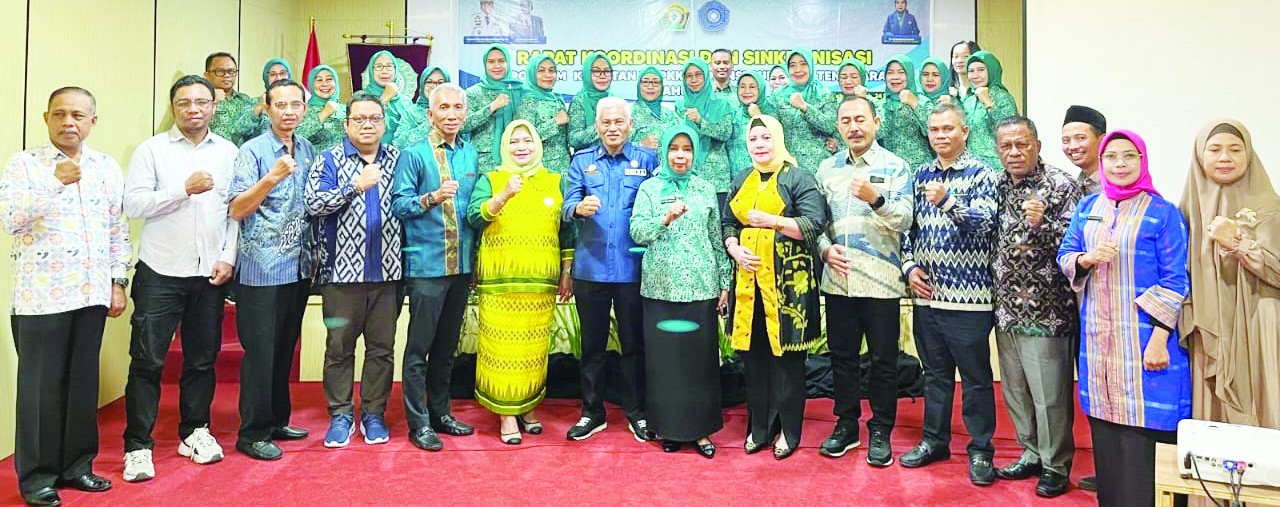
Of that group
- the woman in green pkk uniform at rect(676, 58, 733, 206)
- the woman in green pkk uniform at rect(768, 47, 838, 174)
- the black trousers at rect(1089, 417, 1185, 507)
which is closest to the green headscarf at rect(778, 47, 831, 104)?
the woman in green pkk uniform at rect(768, 47, 838, 174)

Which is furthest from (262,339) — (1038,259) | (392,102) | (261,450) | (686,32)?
(686,32)

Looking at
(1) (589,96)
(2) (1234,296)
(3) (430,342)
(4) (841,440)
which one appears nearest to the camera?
(2) (1234,296)

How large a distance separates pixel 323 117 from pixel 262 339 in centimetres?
184

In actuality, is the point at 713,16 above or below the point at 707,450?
above

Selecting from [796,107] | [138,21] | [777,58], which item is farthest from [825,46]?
[138,21]

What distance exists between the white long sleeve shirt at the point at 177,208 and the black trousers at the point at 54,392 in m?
0.31

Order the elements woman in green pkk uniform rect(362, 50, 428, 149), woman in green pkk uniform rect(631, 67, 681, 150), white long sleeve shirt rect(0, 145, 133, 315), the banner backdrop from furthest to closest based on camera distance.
→ the banner backdrop, woman in green pkk uniform rect(362, 50, 428, 149), woman in green pkk uniform rect(631, 67, 681, 150), white long sleeve shirt rect(0, 145, 133, 315)

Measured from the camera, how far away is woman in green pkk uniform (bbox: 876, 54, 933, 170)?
15.0 ft

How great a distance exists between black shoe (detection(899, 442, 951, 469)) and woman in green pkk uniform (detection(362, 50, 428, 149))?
310 cm

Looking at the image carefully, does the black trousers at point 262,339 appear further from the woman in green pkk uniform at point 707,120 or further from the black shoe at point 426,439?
the woman in green pkk uniform at point 707,120

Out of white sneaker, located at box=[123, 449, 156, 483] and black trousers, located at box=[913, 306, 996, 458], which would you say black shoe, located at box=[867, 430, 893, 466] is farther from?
white sneaker, located at box=[123, 449, 156, 483]

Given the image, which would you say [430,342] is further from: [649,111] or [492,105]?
[649,111]

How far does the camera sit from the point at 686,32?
21.7ft

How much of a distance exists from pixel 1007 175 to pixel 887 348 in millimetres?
791
